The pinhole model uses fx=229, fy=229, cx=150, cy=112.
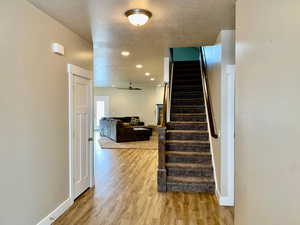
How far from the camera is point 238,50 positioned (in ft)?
7.11

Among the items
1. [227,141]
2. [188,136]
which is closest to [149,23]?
[227,141]

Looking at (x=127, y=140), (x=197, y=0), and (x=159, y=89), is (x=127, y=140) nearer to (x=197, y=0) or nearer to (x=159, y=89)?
(x=159, y=89)

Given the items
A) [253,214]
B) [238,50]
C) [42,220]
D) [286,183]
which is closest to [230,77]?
[238,50]

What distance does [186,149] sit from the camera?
4.65 metres

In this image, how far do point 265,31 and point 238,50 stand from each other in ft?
2.22

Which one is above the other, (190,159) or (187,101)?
(187,101)

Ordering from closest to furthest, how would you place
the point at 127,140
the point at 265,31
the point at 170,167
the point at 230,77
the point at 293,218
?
the point at 293,218, the point at 265,31, the point at 230,77, the point at 170,167, the point at 127,140

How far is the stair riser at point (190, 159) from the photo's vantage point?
4371mm

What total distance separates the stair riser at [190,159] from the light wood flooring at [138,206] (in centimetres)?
57

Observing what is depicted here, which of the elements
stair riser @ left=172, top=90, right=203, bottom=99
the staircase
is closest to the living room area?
stair riser @ left=172, top=90, right=203, bottom=99

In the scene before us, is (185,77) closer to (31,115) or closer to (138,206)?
(138,206)

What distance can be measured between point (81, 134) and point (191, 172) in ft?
6.80

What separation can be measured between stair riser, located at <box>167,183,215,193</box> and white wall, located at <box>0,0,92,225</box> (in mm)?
1778

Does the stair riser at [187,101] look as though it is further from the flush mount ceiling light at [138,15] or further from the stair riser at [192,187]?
the flush mount ceiling light at [138,15]
